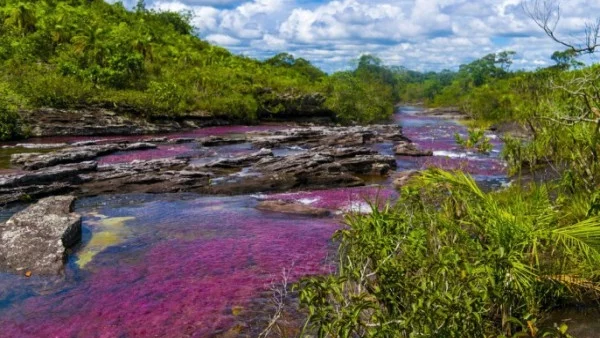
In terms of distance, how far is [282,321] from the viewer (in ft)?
40.0

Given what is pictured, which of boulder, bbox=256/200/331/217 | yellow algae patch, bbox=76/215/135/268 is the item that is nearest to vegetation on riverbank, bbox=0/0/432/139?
yellow algae patch, bbox=76/215/135/268

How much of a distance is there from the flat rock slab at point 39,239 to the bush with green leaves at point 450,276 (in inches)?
447

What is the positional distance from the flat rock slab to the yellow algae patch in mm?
599

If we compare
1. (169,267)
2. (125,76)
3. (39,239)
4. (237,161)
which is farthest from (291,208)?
(125,76)

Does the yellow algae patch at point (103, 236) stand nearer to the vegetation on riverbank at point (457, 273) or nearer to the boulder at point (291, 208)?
the boulder at point (291, 208)

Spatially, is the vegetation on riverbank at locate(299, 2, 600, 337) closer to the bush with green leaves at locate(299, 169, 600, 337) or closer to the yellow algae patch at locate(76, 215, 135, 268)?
the bush with green leaves at locate(299, 169, 600, 337)

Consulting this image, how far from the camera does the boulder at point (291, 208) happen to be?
77.7 ft

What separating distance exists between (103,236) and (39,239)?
2925 mm

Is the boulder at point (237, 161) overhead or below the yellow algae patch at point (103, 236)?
overhead

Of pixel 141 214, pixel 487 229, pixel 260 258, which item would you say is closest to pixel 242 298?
pixel 260 258

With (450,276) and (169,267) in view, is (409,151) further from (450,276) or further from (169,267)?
(450,276)

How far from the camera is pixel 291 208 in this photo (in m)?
24.3

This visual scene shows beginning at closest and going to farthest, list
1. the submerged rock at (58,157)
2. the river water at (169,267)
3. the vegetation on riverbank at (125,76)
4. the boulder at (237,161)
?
the river water at (169,267) < the submerged rock at (58,157) < the boulder at (237,161) < the vegetation on riverbank at (125,76)

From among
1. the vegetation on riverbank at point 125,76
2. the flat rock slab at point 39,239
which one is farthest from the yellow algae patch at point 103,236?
the vegetation on riverbank at point 125,76
